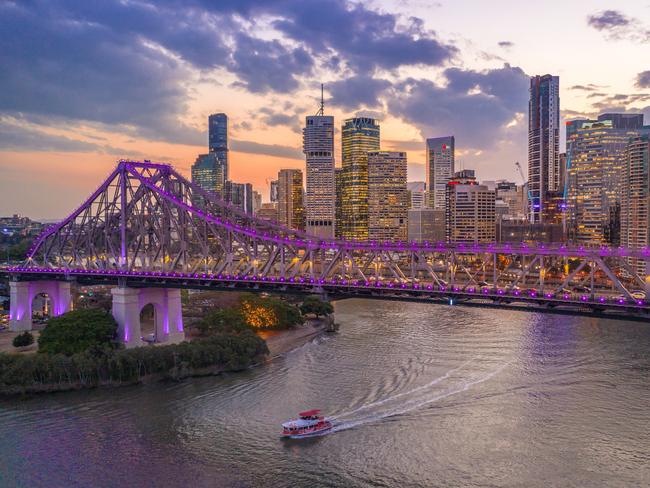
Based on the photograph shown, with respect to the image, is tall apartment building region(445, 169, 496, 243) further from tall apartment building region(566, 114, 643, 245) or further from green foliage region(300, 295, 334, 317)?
green foliage region(300, 295, 334, 317)

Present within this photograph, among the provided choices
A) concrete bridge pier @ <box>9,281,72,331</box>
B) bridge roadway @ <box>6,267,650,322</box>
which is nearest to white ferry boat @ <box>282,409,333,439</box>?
bridge roadway @ <box>6,267,650,322</box>

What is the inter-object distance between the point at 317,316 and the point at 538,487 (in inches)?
1753

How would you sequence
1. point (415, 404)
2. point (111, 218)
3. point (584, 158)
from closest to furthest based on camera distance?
point (415, 404) < point (111, 218) < point (584, 158)

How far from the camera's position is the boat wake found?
3684 cm

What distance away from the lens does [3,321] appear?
67750 millimetres

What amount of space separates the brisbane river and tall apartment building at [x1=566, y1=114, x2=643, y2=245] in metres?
111

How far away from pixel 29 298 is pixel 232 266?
2232cm

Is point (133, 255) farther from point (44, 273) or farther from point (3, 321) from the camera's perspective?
point (3, 321)

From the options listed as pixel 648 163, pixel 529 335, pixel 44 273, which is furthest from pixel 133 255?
pixel 648 163

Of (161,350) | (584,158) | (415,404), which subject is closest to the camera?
(415,404)

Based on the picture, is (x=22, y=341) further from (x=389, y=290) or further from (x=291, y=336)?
(x=389, y=290)

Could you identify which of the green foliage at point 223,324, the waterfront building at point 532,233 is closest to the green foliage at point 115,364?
the green foliage at point 223,324

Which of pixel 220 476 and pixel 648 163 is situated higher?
pixel 648 163

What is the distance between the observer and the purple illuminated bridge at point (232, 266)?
131 ft
